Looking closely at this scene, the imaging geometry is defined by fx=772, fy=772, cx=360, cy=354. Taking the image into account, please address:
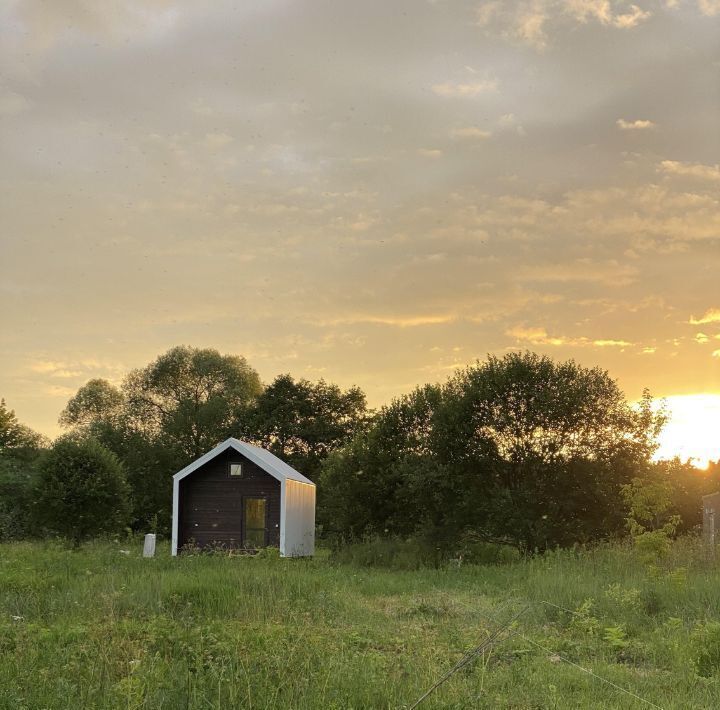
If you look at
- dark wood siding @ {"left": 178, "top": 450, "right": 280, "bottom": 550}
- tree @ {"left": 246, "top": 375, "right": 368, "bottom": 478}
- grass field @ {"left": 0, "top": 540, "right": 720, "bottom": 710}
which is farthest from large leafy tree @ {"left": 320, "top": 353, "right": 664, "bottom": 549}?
tree @ {"left": 246, "top": 375, "right": 368, "bottom": 478}

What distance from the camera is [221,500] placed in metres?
30.7

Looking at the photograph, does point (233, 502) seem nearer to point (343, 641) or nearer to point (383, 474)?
point (383, 474)

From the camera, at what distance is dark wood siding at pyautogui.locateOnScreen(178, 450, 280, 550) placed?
30.3 m

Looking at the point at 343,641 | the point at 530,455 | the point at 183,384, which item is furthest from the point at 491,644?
the point at 183,384

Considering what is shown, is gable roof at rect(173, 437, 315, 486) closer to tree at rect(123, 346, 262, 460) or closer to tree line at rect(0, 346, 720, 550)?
tree line at rect(0, 346, 720, 550)

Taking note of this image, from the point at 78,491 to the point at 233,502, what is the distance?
836 centimetres

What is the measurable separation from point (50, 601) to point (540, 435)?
1735 centimetres

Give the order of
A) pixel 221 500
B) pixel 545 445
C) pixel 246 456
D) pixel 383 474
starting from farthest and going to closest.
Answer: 1. pixel 221 500
2. pixel 246 456
3. pixel 383 474
4. pixel 545 445

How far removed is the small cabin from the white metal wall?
1.5 inches

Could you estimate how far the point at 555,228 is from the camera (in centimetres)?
1875

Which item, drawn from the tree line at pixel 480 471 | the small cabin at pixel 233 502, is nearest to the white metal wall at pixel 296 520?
the small cabin at pixel 233 502

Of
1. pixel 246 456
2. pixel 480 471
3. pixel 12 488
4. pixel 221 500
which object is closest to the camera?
pixel 480 471

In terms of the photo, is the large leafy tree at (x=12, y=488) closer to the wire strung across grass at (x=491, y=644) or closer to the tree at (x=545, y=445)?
the tree at (x=545, y=445)

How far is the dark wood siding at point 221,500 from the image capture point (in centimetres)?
3027
